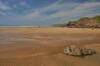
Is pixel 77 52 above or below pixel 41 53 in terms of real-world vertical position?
above

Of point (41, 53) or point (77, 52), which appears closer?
point (77, 52)

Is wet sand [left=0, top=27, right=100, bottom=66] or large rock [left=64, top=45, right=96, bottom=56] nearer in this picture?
wet sand [left=0, top=27, right=100, bottom=66]

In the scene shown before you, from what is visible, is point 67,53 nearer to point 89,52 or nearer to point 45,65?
point 89,52

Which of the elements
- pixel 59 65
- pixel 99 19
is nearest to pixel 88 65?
pixel 59 65

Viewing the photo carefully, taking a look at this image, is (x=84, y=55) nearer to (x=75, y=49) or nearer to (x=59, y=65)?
(x=75, y=49)

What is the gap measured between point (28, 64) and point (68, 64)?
1787mm

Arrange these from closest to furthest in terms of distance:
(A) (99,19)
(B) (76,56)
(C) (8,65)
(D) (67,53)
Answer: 1. (C) (8,65)
2. (B) (76,56)
3. (D) (67,53)
4. (A) (99,19)

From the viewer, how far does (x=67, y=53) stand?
5551mm

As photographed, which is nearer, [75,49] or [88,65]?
[88,65]

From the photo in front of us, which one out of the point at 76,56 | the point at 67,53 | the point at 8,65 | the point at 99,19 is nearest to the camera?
the point at 8,65

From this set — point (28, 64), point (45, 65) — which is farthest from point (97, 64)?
point (28, 64)

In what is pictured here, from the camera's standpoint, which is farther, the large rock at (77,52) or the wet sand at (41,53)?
the large rock at (77,52)

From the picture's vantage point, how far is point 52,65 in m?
4.11

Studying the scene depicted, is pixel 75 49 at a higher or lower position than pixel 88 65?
higher
